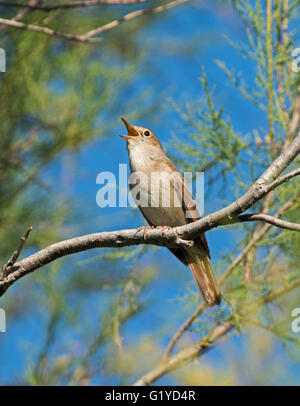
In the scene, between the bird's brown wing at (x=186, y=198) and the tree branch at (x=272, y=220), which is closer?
the tree branch at (x=272, y=220)

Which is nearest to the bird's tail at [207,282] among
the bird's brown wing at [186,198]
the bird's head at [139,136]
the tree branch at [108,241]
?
the bird's brown wing at [186,198]

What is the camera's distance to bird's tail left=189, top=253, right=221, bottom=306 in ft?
11.4

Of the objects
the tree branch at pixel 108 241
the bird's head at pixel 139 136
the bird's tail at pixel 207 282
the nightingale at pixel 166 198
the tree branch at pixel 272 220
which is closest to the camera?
the tree branch at pixel 272 220

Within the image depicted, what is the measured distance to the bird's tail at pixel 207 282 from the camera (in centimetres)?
348

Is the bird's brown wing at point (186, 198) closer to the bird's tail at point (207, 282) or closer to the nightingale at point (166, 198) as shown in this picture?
the nightingale at point (166, 198)

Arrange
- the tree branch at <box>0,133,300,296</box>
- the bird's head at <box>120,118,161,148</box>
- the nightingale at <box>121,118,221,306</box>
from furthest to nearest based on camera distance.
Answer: the bird's head at <box>120,118,161,148</box>
the nightingale at <box>121,118,221,306</box>
the tree branch at <box>0,133,300,296</box>

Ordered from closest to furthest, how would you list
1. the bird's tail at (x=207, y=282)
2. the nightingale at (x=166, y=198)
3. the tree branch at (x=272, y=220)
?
the tree branch at (x=272, y=220) < the bird's tail at (x=207, y=282) < the nightingale at (x=166, y=198)

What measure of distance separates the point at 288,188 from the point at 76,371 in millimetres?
1789

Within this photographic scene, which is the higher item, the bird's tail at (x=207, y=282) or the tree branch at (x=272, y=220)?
the bird's tail at (x=207, y=282)

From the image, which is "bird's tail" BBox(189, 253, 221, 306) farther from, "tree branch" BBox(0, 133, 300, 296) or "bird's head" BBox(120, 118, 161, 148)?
"bird's head" BBox(120, 118, 161, 148)

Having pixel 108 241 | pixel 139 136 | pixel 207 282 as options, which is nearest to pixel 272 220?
pixel 108 241

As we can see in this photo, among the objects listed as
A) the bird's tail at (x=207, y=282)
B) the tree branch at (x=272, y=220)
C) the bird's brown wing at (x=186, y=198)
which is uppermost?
the bird's brown wing at (x=186, y=198)

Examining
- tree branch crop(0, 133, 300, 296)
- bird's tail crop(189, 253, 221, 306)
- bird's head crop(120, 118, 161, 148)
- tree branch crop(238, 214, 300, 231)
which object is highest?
bird's head crop(120, 118, 161, 148)

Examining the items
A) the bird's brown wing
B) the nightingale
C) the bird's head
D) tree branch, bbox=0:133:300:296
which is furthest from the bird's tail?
the bird's head
